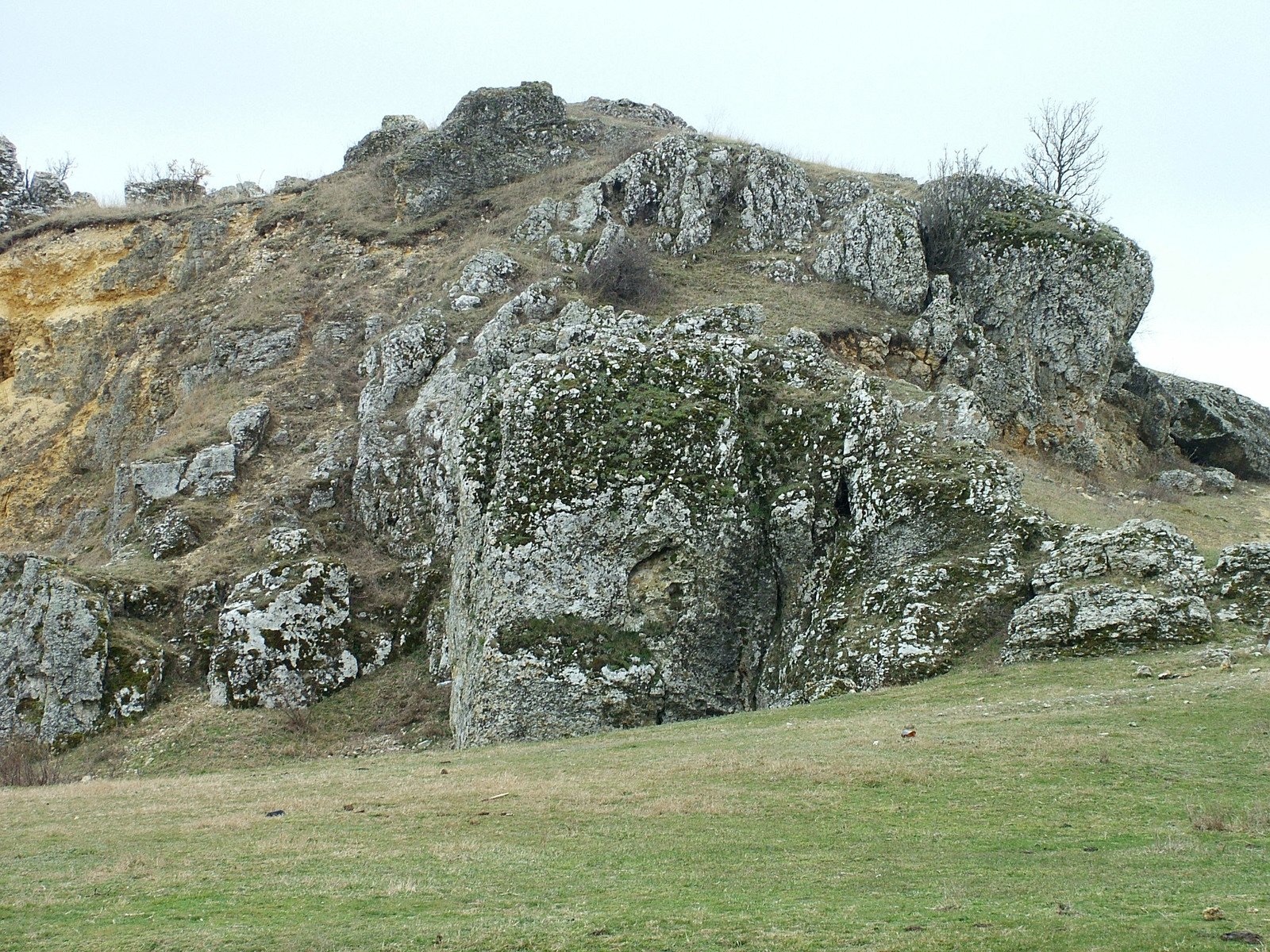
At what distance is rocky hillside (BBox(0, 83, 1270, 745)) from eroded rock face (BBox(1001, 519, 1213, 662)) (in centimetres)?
9

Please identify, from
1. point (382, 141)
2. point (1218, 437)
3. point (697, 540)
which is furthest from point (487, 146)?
point (1218, 437)

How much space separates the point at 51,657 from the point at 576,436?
19029 mm

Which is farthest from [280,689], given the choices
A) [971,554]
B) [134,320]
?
[134,320]

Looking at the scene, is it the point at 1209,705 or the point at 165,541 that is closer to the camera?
the point at 1209,705

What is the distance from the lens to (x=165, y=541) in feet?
133

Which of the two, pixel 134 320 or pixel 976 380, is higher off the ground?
pixel 134 320

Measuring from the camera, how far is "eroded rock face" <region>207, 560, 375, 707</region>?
3538 centimetres

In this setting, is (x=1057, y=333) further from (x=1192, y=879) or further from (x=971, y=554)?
(x=1192, y=879)

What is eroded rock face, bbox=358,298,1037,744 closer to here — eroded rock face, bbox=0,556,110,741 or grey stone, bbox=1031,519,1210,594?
grey stone, bbox=1031,519,1210,594

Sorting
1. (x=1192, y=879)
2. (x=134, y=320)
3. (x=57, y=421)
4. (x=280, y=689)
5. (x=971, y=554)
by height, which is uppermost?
(x=134, y=320)

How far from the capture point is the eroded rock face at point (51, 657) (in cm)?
3491

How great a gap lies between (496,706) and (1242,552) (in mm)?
20073

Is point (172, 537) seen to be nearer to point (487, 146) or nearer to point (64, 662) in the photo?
point (64, 662)

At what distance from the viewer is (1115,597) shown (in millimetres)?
26750
